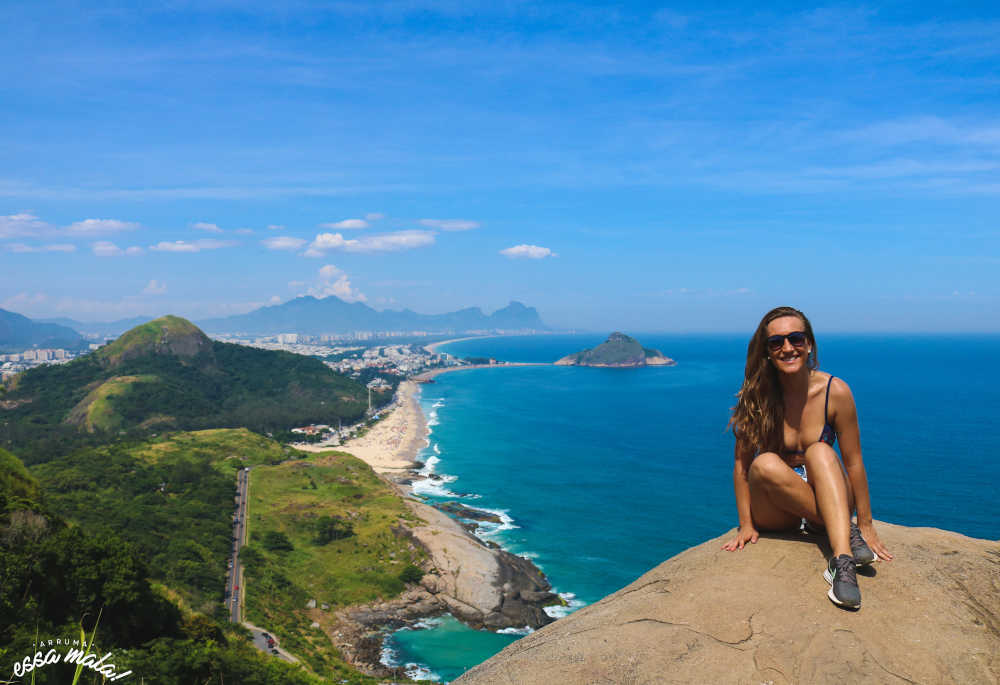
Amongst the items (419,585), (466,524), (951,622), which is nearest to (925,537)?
(951,622)

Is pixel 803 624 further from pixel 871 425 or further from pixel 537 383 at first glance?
pixel 537 383

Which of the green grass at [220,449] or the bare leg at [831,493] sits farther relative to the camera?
the green grass at [220,449]

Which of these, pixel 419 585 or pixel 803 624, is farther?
pixel 419 585

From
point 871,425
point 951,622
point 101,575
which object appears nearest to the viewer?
point 951,622

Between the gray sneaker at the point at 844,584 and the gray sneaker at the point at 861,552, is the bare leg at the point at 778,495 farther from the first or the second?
the gray sneaker at the point at 844,584

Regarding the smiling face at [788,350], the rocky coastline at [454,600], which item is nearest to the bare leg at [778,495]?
the smiling face at [788,350]

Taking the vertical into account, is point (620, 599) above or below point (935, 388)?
above
